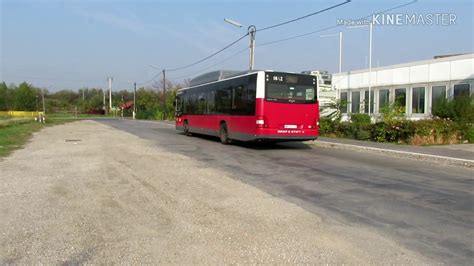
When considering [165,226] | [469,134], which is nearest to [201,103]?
[469,134]

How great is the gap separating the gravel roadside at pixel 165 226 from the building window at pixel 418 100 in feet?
80.9

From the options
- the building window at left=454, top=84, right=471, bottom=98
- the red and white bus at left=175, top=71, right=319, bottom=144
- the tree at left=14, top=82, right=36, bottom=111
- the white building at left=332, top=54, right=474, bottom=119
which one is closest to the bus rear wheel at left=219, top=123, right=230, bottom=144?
the red and white bus at left=175, top=71, right=319, bottom=144

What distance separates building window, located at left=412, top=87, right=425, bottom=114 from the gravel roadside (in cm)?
2466

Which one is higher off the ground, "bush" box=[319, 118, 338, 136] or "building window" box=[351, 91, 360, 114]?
"building window" box=[351, 91, 360, 114]

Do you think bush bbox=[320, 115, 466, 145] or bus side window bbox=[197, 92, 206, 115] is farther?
bus side window bbox=[197, 92, 206, 115]

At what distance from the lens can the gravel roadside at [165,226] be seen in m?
4.71

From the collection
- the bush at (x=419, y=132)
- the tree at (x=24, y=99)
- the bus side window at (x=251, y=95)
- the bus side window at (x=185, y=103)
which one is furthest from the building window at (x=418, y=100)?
the tree at (x=24, y=99)

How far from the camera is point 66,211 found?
6.65m

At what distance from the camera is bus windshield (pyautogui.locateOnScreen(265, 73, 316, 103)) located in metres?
16.7

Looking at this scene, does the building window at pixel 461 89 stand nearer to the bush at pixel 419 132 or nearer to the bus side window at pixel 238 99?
the bush at pixel 419 132

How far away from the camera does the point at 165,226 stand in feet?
19.2

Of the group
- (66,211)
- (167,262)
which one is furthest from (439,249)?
(66,211)

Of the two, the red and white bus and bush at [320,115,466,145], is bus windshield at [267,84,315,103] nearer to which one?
the red and white bus

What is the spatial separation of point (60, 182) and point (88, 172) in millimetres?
1376
